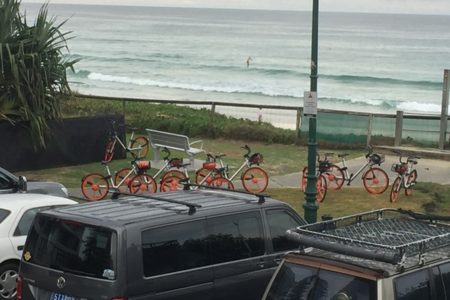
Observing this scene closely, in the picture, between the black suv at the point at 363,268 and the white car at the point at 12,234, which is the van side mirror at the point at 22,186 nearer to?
the white car at the point at 12,234

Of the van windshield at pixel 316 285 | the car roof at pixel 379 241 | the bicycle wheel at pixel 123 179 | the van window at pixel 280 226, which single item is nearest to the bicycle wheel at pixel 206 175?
the bicycle wheel at pixel 123 179

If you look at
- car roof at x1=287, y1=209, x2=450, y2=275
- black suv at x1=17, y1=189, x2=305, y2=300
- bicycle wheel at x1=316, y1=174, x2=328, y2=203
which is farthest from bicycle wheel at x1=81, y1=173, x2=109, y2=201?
car roof at x1=287, y1=209, x2=450, y2=275

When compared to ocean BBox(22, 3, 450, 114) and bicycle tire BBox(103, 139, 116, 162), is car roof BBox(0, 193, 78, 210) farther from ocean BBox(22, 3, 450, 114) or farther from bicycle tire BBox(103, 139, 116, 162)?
ocean BBox(22, 3, 450, 114)

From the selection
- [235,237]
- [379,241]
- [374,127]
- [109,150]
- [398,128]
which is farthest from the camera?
[374,127]

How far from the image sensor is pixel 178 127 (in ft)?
77.0

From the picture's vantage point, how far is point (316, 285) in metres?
5.40

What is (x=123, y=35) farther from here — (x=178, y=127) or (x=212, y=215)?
(x=212, y=215)

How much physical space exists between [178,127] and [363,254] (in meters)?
18.5

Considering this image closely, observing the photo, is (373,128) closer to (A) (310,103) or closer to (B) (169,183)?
(B) (169,183)

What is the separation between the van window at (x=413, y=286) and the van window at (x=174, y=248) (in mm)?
2209

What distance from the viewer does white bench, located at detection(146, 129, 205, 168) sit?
664 inches

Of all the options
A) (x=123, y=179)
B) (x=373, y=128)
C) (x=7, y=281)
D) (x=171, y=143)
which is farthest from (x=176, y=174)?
(x=373, y=128)

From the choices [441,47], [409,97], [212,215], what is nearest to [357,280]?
[212,215]

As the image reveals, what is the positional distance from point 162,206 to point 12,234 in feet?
8.82
